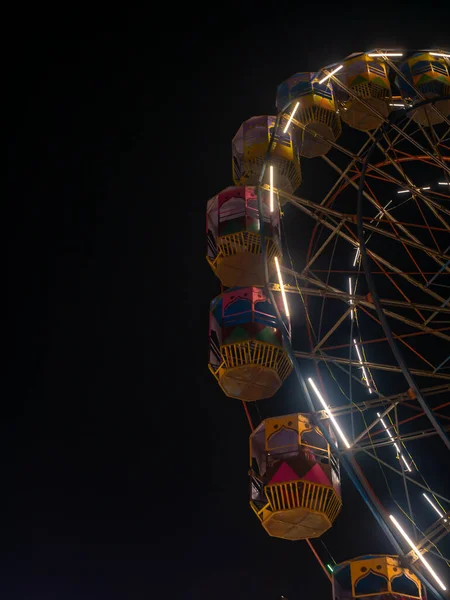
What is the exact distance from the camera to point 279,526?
893 cm

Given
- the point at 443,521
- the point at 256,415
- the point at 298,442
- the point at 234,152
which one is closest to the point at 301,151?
the point at 234,152

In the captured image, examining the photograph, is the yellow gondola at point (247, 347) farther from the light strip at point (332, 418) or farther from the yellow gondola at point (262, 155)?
the yellow gondola at point (262, 155)

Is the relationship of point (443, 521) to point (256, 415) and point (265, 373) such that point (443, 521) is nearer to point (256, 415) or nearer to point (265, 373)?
point (265, 373)

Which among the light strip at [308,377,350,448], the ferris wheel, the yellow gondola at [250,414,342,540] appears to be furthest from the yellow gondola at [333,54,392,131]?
→ the yellow gondola at [250,414,342,540]

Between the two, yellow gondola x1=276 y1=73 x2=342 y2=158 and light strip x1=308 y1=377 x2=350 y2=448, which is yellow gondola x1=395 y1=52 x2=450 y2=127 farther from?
light strip x1=308 y1=377 x2=350 y2=448

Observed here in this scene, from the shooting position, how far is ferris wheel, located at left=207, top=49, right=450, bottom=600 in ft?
28.0

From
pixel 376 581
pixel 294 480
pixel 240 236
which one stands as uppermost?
pixel 240 236

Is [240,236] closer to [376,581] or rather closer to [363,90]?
[363,90]

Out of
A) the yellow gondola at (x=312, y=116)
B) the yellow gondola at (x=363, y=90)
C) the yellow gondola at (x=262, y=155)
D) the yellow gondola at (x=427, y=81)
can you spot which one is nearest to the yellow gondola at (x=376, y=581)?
the yellow gondola at (x=262, y=155)

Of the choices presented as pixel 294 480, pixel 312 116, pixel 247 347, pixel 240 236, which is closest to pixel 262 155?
pixel 312 116

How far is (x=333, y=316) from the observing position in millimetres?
15047

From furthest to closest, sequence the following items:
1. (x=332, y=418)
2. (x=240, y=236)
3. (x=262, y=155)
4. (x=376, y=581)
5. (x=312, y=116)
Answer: (x=312, y=116)
(x=262, y=155)
(x=240, y=236)
(x=376, y=581)
(x=332, y=418)

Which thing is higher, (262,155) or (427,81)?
(427,81)

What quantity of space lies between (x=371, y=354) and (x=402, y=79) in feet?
18.5
